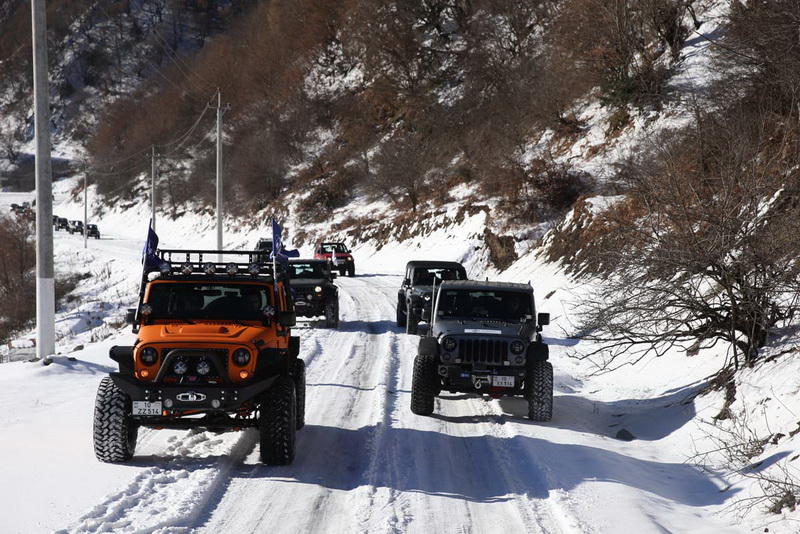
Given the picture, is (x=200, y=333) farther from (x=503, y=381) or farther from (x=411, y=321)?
(x=411, y=321)

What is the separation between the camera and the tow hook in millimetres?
11195

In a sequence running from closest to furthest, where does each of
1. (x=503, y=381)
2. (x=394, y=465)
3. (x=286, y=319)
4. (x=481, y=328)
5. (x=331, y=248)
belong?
(x=394, y=465), (x=286, y=319), (x=503, y=381), (x=481, y=328), (x=331, y=248)

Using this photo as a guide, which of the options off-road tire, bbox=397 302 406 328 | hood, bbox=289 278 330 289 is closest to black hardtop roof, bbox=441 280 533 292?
off-road tire, bbox=397 302 406 328

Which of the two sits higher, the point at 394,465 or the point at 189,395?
the point at 189,395

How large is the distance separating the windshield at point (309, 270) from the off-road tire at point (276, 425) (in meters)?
13.4

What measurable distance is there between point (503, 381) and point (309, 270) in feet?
39.0

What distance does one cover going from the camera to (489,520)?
284 inches

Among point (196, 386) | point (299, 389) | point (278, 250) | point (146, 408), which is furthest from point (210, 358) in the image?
point (278, 250)

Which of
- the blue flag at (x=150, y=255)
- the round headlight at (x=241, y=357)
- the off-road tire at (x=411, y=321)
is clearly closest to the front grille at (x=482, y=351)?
the round headlight at (x=241, y=357)

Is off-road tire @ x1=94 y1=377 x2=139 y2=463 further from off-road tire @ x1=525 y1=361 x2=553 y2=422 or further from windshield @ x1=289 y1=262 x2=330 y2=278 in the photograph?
windshield @ x1=289 y1=262 x2=330 y2=278

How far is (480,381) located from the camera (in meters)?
11.2

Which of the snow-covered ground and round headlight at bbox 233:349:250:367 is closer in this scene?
the snow-covered ground

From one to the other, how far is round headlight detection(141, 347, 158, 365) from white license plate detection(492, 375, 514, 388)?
183 inches

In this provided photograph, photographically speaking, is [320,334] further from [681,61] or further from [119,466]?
Result: [681,61]
